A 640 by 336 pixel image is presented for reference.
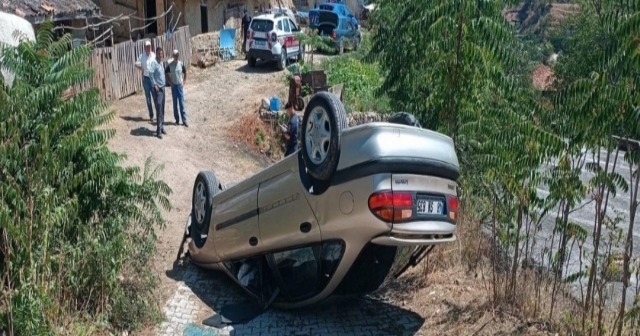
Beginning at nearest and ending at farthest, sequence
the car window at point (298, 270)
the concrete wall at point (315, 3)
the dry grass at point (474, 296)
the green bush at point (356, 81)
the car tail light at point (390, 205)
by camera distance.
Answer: the car tail light at point (390, 205), the dry grass at point (474, 296), the car window at point (298, 270), the green bush at point (356, 81), the concrete wall at point (315, 3)

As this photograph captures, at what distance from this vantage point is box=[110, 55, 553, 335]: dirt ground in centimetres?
696

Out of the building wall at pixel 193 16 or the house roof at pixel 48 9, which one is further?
the building wall at pixel 193 16

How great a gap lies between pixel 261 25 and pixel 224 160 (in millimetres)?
10211

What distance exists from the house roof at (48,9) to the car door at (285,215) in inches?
398

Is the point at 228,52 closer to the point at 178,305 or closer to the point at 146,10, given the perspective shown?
the point at 146,10

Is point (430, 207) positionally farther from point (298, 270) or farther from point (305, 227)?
point (298, 270)

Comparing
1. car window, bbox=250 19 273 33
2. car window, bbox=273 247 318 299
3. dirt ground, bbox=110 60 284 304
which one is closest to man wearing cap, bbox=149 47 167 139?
dirt ground, bbox=110 60 284 304

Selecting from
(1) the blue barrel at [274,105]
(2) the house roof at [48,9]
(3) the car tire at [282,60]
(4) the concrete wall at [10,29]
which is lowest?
(1) the blue barrel at [274,105]

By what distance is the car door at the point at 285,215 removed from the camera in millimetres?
6867

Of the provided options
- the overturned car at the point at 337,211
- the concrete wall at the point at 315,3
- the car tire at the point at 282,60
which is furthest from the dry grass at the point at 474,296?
the concrete wall at the point at 315,3

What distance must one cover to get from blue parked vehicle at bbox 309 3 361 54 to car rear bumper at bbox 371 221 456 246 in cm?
2577

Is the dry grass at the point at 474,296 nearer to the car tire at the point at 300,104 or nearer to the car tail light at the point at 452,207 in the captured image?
the car tail light at the point at 452,207

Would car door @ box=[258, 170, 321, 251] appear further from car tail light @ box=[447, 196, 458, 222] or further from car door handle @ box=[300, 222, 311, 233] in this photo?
car tail light @ box=[447, 196, 458, 222]

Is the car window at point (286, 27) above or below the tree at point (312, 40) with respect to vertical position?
above
